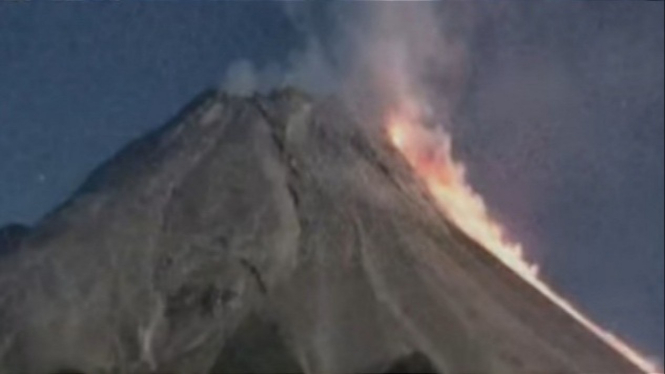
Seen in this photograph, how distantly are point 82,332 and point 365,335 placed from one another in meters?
25.0

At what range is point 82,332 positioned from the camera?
364 ft

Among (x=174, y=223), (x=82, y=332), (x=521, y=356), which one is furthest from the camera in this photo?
(x=174, y=223)

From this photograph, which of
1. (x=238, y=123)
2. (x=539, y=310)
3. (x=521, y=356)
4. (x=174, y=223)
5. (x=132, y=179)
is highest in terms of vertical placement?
(x=238, y=123)

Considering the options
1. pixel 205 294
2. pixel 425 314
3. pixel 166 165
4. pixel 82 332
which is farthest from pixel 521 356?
pixel 166 165

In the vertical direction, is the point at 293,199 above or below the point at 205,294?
above

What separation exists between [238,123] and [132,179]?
14692 mm

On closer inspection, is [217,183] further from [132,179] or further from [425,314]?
[425,314]

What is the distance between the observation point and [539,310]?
115500 mm

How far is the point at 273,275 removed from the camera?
117000 mm

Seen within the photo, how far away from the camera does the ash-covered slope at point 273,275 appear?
104750 mm

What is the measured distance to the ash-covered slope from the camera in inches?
4124

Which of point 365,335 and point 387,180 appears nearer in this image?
point 365,335

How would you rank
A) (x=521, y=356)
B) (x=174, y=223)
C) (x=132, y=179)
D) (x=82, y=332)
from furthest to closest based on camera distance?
1. (x=132, y=179)
2. (x=174, y=223)
3. (x=82, y=332)
4. (x=521, y=356)

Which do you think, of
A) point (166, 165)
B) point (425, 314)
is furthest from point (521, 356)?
point (166, 165)
